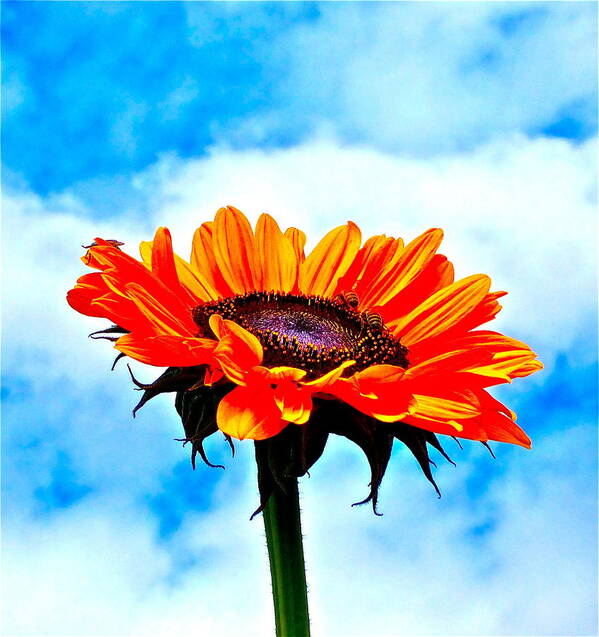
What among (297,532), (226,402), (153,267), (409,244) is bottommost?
(297,532)

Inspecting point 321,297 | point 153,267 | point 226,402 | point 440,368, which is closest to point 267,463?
point 226,402

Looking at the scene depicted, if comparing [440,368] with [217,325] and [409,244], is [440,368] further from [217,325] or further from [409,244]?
[409,244]

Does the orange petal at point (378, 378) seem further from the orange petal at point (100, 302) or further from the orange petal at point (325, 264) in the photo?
the orange petal at point (325, 264)

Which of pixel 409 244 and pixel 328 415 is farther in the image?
pixel 409 244

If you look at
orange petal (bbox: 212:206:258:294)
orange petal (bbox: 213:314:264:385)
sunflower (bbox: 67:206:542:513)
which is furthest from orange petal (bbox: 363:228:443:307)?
orange petal (bbox: 213:314:264:385)

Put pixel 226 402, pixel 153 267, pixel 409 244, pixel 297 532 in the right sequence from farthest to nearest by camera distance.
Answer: pixel 409 244, pixel 153 267, pixel 297 532, pixel 226 402

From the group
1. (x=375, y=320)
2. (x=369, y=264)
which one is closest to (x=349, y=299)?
(x=369, y=264)

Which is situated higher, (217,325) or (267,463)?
(217,325)

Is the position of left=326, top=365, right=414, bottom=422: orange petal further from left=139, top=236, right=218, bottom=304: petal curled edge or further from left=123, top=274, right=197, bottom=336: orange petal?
left=139, top=236, right=218, bottom=304: petal curled edge

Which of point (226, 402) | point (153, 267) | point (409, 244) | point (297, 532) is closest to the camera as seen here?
point (226, 402)
